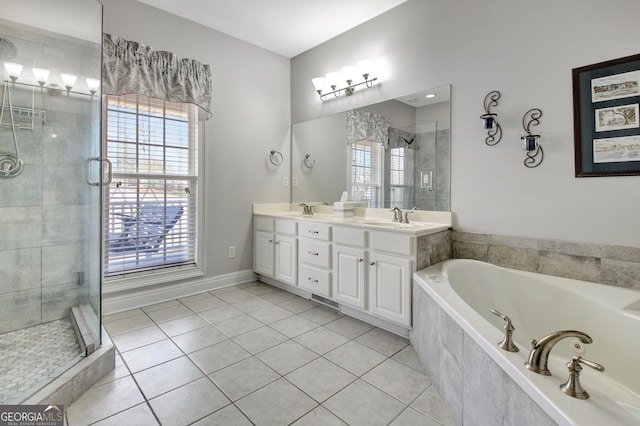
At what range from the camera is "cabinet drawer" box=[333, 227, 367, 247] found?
7.94 feet

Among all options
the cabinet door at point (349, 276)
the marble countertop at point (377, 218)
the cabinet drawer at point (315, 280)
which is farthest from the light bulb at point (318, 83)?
the cabinet drawer at point (315, 280)

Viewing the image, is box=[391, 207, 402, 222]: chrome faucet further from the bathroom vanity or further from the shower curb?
the shower curb

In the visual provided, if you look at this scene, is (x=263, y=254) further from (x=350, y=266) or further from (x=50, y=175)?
(x=50, y=175)

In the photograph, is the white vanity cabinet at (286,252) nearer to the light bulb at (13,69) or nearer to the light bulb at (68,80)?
the light bulb at (68,80)

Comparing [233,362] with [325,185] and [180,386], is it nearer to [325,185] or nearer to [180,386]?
[180,386]

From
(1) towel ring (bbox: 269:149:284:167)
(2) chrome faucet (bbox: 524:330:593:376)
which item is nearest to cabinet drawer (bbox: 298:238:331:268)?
(1) towel ring (bbox: 269:149:284:167)

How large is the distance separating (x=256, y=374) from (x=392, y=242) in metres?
1.23

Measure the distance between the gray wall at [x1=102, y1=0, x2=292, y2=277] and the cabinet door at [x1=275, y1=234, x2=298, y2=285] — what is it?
491mm

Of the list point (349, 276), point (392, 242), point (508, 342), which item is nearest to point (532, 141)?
point (392, 242)

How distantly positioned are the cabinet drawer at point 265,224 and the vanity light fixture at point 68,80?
193 centimetres

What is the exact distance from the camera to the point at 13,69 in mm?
1885

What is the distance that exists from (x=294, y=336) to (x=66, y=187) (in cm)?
188

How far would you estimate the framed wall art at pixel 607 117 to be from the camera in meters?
1.69

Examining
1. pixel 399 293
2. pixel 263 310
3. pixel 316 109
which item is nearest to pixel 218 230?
pixel 263 310
